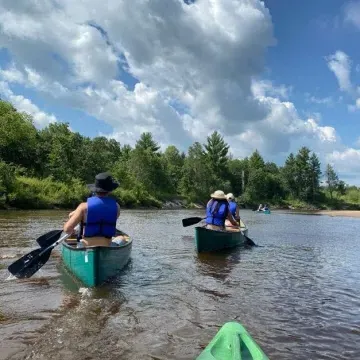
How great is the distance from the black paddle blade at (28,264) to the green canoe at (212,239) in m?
4.82

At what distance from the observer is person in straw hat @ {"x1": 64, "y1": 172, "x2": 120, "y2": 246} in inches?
270

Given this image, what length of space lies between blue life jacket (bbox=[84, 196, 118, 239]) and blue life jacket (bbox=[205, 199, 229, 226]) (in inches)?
216

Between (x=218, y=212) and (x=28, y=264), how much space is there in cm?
624

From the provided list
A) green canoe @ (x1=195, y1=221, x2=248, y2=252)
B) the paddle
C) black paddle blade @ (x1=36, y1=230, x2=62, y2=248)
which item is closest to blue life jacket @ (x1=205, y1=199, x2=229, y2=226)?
green canoe @ (x1=195, y1=221, x2=248, y2=252)

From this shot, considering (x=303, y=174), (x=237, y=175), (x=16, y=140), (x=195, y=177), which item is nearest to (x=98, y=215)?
(x=16, y=140)

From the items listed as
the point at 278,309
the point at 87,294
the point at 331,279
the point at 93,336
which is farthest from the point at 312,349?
the point at 331,279

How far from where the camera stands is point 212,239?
11742mm

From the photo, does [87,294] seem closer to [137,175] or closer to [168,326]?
[168,326]

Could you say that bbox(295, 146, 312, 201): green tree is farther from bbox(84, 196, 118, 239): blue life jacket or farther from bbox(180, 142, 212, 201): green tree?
bbox(84, 196, 118, 239): blue life jacket

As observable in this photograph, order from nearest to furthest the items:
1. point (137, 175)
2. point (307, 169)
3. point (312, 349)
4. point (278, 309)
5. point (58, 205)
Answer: point (312, 349), point (278, 309), point (58, 205), point (137, 175), point (307, 169)

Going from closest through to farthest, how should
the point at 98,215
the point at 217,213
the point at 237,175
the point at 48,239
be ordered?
the point at 98,215, the point at 48,239, the point at 217,213, the point at 237,175

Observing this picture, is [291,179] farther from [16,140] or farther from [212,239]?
[212,239]

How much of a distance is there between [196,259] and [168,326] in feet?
18.4

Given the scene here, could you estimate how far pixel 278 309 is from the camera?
6.47m
